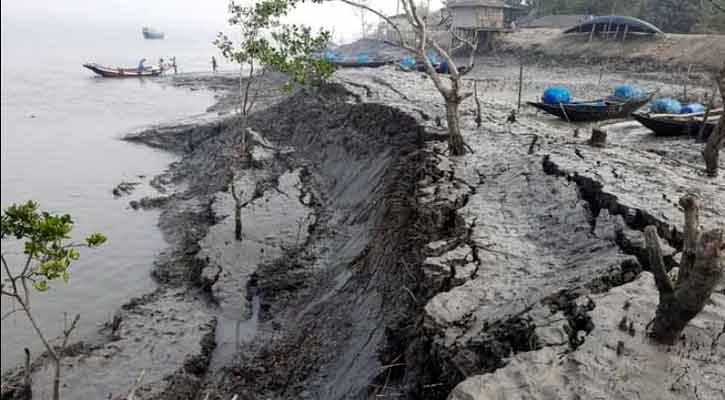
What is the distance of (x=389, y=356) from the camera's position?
20.2 feet

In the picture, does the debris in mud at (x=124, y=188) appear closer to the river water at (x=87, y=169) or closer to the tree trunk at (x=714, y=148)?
the river water at (x=87, y=169)

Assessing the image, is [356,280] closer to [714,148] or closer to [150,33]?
[714,148]

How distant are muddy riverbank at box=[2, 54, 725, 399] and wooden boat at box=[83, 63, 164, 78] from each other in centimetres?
3459

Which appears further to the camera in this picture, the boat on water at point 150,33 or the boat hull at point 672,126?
the boat on water at point 150,33

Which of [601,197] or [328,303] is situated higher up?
[601,197]

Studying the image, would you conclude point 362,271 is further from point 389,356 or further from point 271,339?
point 389,356

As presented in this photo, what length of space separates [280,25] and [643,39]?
29.1 meters

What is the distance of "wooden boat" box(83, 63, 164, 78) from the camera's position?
45053 mm

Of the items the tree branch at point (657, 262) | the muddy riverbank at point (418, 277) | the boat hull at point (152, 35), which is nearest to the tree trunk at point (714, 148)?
the muddy riverbank at point (418, 277)

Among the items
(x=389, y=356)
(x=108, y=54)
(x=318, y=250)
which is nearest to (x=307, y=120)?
(x=318, y=250)

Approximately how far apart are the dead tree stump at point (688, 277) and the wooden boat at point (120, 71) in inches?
1909

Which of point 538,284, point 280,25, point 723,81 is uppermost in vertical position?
point 280,25

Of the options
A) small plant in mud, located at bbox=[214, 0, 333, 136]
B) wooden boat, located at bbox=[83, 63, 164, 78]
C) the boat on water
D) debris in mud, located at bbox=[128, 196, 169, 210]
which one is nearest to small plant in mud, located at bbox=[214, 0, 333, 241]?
small plant in mud, located at bbox=[214, 0, 333, 136]

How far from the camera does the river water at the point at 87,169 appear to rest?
10922mm
